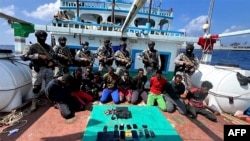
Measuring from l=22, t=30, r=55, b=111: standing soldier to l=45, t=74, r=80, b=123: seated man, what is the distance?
41 cm

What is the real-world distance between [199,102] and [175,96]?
2.43 feet

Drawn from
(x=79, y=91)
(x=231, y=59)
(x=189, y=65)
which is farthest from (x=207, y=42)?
(x=231, y=59)

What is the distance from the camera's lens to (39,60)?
498 centimetres

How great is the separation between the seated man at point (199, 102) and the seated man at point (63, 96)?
3242 millimetres

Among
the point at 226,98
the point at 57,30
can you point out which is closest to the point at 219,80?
the point at 226,98

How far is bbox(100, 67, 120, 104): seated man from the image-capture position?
5.88m

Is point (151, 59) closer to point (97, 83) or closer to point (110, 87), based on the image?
point (110, 87)

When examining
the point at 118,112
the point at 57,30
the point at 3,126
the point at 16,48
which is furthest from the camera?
the point at 57,30

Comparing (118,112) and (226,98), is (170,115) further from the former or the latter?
(226,98)

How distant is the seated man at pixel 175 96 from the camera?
5.34 m

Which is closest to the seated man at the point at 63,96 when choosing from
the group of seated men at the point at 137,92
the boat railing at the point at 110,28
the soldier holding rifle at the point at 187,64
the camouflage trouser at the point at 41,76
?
the group of seated men at the point at 137,92

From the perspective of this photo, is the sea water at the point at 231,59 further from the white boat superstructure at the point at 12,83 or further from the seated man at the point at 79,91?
the white boat superstructure at the point at 12,83

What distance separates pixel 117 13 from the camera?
→ 37.2 ft

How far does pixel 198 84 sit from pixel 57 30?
21.5 feet
